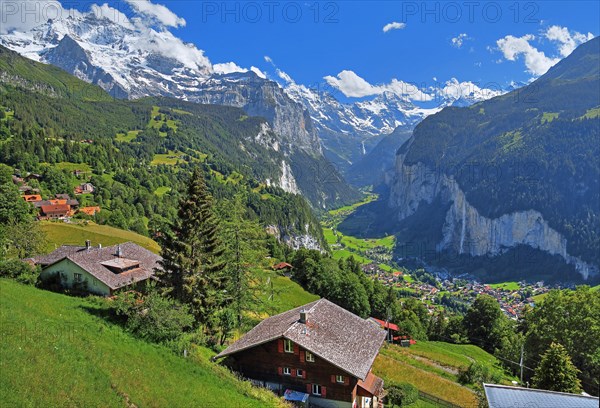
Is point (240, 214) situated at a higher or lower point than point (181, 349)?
higher

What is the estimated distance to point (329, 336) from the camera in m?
33.4

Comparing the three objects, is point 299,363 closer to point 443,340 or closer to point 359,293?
point 359,293

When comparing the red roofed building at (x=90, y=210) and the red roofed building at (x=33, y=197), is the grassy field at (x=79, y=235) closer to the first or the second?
the red roofed building at (x=90, y=210)

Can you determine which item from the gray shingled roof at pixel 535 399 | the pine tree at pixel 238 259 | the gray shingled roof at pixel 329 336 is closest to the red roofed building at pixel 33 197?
the pine tree at pixel 238 259

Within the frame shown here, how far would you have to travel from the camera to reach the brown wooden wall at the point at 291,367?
30.9 metres

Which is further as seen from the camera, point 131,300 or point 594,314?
point 594,314

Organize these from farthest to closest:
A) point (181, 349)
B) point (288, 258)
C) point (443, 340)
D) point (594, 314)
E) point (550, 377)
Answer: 1. point (288, 258)
2. point (443, 340)
3. point (594, 314)
4. point (550, 377)
5. point (181, 349)

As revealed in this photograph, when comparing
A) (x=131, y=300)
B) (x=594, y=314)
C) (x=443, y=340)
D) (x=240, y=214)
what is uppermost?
(x=240, y=214)

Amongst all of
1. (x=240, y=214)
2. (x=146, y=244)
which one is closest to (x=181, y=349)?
(x=240, y=214)

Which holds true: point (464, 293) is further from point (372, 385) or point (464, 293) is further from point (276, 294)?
point (372, 385)

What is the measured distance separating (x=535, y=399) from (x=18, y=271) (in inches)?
1667

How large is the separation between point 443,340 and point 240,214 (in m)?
66.5

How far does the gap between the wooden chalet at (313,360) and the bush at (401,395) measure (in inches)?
37.4

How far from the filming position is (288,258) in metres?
115
